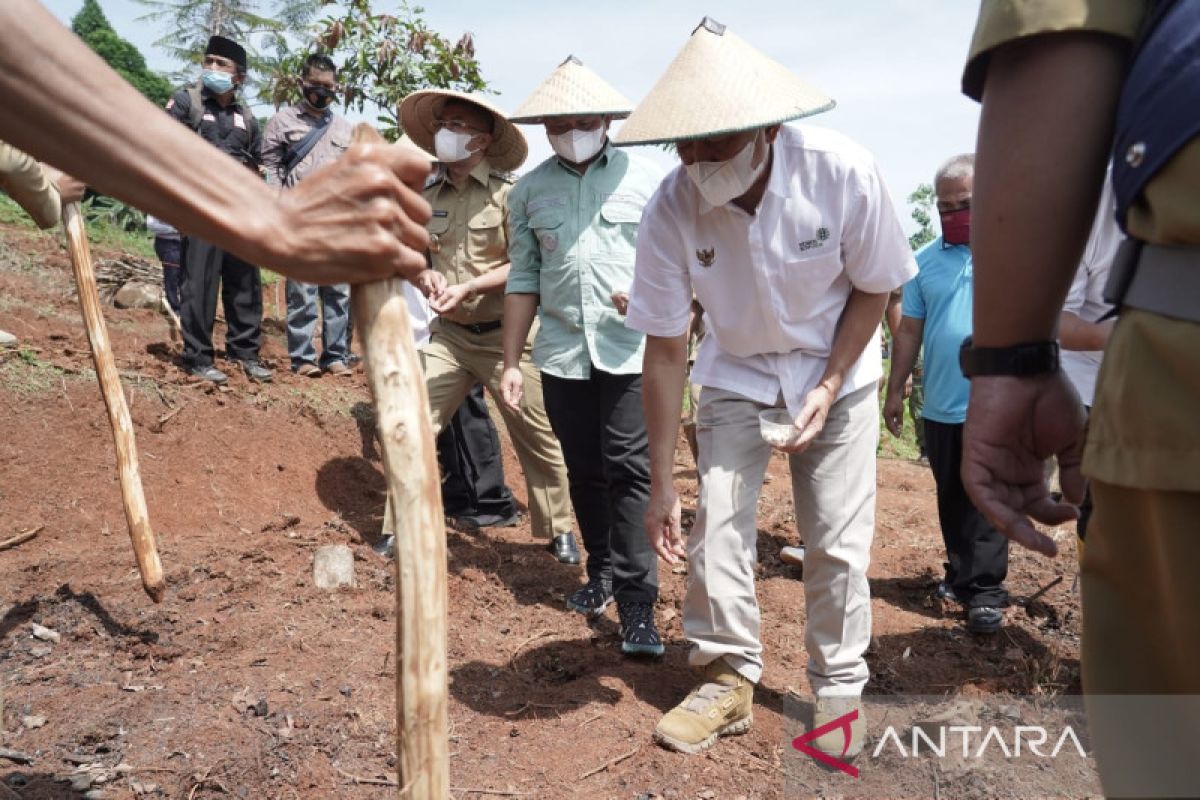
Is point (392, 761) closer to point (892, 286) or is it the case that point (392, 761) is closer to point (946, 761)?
point (946, 761)

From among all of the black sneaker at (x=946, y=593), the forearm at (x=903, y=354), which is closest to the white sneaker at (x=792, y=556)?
the black sneaker at (x=946, y=593)

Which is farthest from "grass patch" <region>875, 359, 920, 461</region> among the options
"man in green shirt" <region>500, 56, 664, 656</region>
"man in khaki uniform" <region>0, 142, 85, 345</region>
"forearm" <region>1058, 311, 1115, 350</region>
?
"man in khaki uniform" <region>0, 142, 85, 345</region>

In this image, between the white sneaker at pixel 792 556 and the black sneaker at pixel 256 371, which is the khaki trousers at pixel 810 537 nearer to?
the white sneaker at pixel 792 556

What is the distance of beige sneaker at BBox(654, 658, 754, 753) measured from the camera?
10.3 feet

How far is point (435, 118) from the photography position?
16.8ft

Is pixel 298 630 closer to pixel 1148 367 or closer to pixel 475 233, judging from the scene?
pixel 475 233

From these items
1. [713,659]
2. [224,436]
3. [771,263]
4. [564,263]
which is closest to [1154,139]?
[771,263]

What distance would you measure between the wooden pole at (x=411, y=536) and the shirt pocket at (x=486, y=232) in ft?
11.7

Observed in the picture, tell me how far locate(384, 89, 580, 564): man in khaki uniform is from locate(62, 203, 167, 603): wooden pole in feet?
4.93

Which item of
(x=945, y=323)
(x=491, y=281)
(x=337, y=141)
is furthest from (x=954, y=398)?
(x=337, y=141)

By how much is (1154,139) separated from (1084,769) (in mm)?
2753

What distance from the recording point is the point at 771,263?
3.05 meters

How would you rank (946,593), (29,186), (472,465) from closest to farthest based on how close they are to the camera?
(29,186), (946,593), (472,465)

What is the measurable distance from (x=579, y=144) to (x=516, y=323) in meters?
0.84
